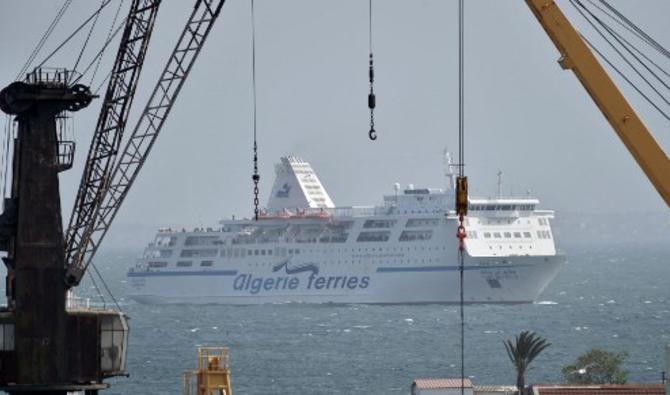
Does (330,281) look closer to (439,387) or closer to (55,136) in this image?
(439,387)

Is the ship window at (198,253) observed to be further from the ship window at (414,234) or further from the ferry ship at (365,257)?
the ship window at (414,234)

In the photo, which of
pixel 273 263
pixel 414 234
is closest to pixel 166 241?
pixel 273 263

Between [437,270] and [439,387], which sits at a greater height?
[437,270]

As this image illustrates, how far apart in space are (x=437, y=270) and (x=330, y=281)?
9093 millimetres

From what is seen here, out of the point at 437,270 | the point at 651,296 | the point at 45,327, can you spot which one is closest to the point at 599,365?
the point at 45,327

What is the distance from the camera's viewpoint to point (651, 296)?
167m

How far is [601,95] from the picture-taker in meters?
36.7

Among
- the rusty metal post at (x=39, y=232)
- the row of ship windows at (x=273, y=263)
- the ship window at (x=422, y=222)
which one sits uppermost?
the ship window at (x=422, y=222)

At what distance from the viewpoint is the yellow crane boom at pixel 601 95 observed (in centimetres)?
3656

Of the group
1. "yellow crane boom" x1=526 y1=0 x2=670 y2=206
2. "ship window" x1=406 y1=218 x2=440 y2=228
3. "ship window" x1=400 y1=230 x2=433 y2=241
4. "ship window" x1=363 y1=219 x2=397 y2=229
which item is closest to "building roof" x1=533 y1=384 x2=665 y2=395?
"yellow crane boom" x1=526 y1=0 x2=670 y2=206

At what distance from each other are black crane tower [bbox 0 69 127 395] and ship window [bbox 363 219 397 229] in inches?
4244

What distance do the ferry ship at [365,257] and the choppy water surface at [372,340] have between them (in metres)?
1.34

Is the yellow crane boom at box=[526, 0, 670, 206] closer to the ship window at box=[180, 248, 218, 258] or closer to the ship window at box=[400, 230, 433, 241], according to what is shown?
the ship window at box=[400, 230, 433, 241]

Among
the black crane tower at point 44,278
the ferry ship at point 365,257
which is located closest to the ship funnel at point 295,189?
the ferry ship at point 365,257
